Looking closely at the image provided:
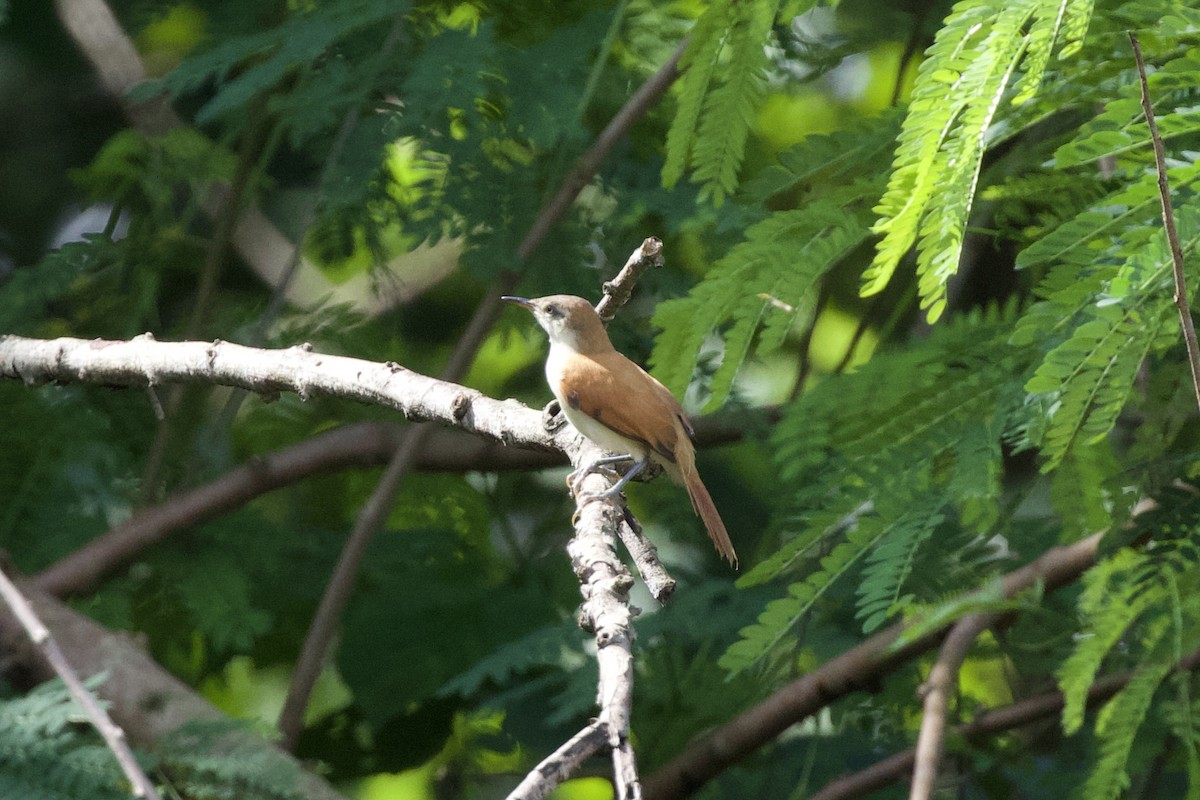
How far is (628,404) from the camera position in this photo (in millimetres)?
3412

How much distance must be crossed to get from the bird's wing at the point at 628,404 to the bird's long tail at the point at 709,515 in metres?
0.14

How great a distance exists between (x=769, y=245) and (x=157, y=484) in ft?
8.63

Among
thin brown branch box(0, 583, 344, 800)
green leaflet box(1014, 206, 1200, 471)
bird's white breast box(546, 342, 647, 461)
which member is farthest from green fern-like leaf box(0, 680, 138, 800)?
green leaflet box(1014, 206, 1200, 471)

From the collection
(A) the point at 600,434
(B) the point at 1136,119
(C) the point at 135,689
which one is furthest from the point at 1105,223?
(C) the point at 135,689

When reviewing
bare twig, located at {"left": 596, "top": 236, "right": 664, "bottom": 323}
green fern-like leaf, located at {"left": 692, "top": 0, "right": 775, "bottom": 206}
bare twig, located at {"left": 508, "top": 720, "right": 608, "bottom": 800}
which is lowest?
bare twig, located at {"left": 508, "top": 720, "right": 608, "bottom": 800}

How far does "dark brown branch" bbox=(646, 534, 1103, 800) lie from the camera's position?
3910mm

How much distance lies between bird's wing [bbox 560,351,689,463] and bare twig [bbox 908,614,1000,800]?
90 cm

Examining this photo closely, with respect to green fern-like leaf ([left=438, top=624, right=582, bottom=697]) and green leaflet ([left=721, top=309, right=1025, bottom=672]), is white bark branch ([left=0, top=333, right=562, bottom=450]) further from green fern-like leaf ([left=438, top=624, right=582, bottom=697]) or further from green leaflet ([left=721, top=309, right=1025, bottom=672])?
green fern-like leaf ([left=438, top=624, right=582, bottom=697])

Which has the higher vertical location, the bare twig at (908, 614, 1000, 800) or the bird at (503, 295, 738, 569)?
the bird at (503, 295, 738, 569)

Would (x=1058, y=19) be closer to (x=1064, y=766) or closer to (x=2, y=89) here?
(x=1064, y=766)

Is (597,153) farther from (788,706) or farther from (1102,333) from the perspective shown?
(1102,333)

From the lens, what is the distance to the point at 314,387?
2.69 metres

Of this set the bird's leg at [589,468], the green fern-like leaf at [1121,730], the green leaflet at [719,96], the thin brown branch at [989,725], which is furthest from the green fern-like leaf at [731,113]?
the thin brown branch at [989,725]

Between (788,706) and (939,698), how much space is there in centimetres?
62
